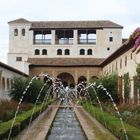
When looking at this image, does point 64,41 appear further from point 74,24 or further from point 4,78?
point 4,78

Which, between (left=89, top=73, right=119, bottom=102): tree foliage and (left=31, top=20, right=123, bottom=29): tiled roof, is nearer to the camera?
(left=89, top=73, right=119, bottom=102): tree foliage

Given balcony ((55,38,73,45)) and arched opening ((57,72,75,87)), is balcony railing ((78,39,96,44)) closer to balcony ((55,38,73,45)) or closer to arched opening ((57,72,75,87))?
balcony ((55,38,73,45))

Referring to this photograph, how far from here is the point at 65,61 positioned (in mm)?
60375

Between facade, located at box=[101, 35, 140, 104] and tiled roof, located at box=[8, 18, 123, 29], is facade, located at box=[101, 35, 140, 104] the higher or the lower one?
the lower one

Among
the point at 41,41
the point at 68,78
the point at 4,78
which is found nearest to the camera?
the point at 4,78

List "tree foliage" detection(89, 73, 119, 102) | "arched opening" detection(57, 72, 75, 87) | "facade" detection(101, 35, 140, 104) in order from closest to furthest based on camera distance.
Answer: "facade" detection(101, 35, 140, 104) < "tree foliage" detection(89, 73, 119, 102) < "arched opening" detection(57, 72, 75, 87)

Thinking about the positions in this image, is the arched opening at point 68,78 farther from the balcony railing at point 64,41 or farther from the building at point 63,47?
the balcony railing at point 64,41

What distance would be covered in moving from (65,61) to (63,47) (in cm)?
246

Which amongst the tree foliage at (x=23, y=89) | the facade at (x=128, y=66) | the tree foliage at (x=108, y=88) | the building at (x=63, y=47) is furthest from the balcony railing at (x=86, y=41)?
the tree foliage at (x=108, y=88)

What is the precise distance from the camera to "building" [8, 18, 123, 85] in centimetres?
5959

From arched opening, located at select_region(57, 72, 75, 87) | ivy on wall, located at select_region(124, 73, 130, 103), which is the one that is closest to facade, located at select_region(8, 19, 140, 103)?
arched opening, located at select_region(57, 72, 75, 87)

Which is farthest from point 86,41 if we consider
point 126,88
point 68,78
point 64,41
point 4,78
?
point 126,88

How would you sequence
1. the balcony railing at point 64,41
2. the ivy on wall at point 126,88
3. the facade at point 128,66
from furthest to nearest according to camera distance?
1. the balcony railing at point 64,41
2. the ivy on wall at point 126,88
3. the facade at point 128,66

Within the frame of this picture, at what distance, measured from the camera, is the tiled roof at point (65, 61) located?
59150 millimetres
